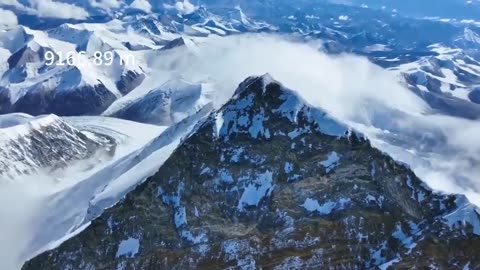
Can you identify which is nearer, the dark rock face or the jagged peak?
the dark rock face

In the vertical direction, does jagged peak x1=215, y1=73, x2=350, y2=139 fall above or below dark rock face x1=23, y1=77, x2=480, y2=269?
above

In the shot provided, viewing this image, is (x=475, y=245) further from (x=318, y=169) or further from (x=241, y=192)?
(x=241, y=192)

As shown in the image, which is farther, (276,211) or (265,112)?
(265,112)

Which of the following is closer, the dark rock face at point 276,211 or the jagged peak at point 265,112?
the dark rock face at point 276,211

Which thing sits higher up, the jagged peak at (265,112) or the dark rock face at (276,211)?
the jagged peak at (265,112)

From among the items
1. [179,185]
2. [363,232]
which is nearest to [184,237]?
[179,185]

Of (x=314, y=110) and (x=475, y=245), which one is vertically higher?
(x=314, y=110)

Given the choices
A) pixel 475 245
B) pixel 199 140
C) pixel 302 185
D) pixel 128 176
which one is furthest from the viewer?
pixel 128 176

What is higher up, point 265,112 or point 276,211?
point 265,112
